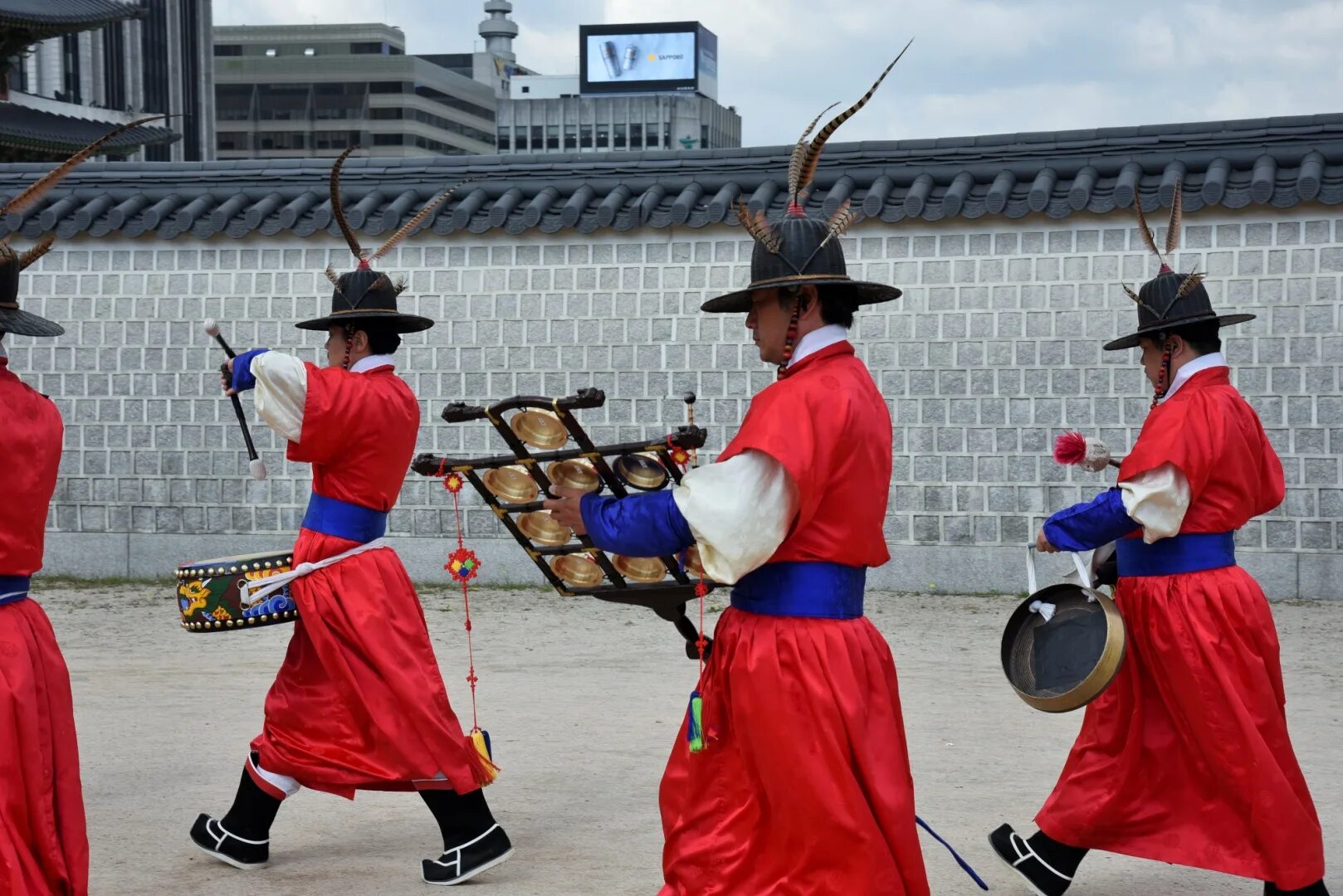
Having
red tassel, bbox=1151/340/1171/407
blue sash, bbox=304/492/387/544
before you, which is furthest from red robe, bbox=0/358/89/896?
red tassel, bbox=1151/340/1171/407

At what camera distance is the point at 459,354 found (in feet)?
32.7

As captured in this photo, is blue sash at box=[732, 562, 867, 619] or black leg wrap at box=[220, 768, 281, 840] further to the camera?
black leg wrap at box=[220, 768, 281, 840]

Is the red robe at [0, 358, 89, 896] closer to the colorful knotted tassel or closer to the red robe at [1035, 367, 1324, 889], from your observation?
the colorful knotted tassel

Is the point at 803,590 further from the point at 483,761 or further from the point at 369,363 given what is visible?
the point at 369,363

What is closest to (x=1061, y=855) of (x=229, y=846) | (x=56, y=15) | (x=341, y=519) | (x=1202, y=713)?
(x=1202, y=713)

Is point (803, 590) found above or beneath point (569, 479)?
beneath

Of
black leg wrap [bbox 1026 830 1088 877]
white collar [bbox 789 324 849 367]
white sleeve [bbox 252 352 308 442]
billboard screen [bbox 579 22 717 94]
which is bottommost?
black leg wrap [bbox 1026 830 1088 877]

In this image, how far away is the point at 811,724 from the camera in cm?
291

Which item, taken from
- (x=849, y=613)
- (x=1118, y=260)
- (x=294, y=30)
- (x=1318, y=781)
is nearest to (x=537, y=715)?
(x=1318, y=781)

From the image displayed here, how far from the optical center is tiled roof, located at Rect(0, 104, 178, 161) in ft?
58.5

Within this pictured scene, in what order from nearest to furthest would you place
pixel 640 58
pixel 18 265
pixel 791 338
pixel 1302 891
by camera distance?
pixel 791 338
pixel 18 265
pixel 1302 891
pixel 640 58

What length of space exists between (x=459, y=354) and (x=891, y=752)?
7296mm

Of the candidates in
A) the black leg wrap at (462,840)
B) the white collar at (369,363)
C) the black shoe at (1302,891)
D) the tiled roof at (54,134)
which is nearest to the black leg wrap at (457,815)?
the black leg wrap at (462,840)

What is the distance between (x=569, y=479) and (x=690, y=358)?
21.3 ft
